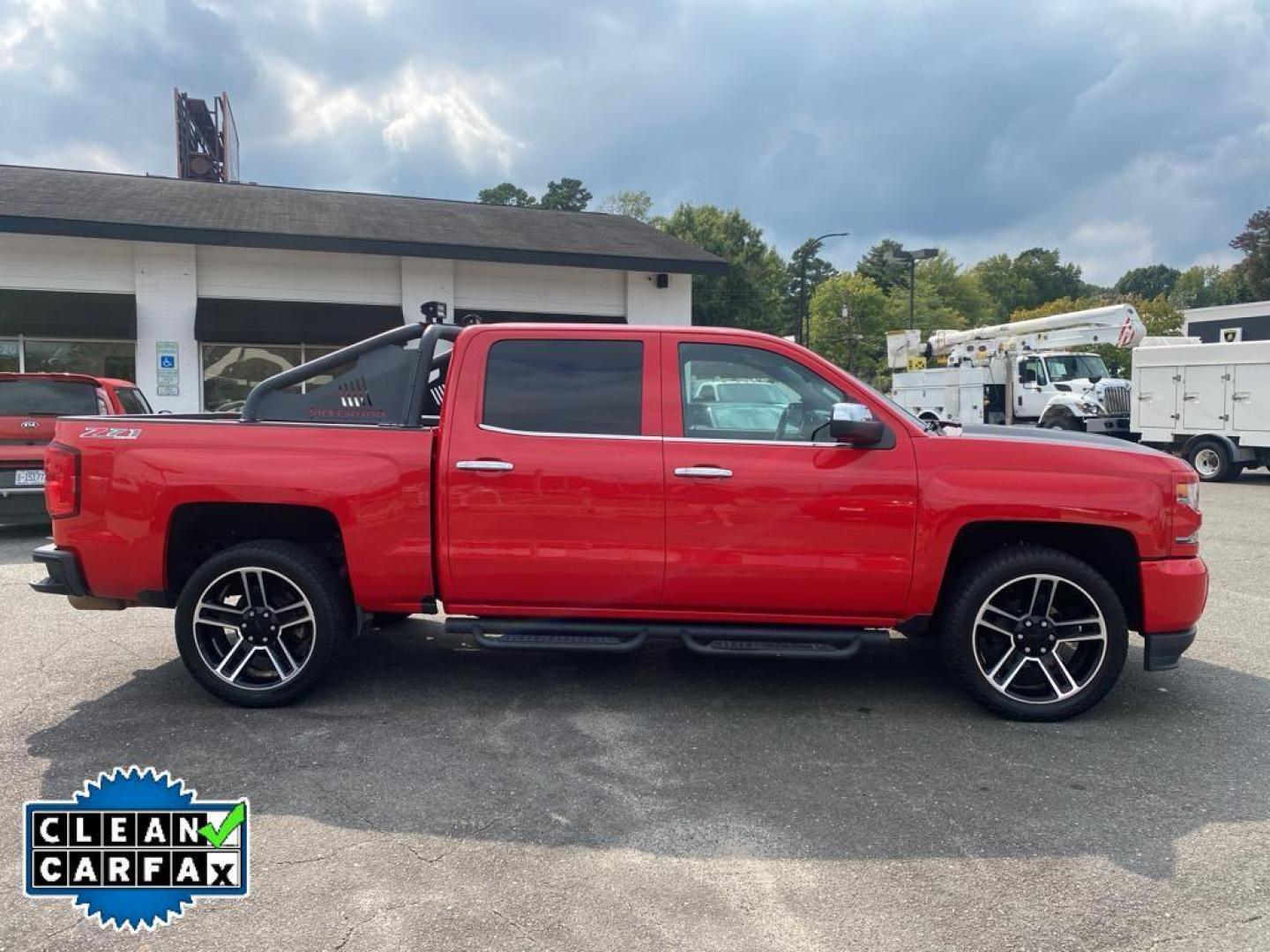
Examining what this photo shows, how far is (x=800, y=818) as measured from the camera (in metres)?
3.57

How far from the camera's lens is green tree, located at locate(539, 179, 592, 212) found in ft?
288

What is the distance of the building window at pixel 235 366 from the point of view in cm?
1856

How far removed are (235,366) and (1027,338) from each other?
62.2 feet

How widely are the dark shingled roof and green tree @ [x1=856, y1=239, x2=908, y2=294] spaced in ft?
201

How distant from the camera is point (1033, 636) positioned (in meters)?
4.53

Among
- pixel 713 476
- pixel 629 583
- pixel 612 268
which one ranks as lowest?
pixel 629 583

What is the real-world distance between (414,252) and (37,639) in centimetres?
1404

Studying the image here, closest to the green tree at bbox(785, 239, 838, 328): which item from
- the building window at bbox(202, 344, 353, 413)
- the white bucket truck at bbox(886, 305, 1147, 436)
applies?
the white bucket truck at bbox(886, 305, 1147, 436)

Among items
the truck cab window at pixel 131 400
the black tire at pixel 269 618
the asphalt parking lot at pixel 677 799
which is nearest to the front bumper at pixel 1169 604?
the asphalt parking lot at pixel 677 799

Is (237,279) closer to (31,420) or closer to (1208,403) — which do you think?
(31,420)

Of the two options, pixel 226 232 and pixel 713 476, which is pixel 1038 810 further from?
pixel 226 232

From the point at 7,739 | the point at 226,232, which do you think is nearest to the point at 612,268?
the point at 226,232

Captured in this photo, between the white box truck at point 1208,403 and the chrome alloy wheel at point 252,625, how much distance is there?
55.8 ft

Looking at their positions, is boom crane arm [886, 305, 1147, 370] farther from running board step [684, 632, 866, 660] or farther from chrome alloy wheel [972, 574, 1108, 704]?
running board step [684, 632, 866, 660]
